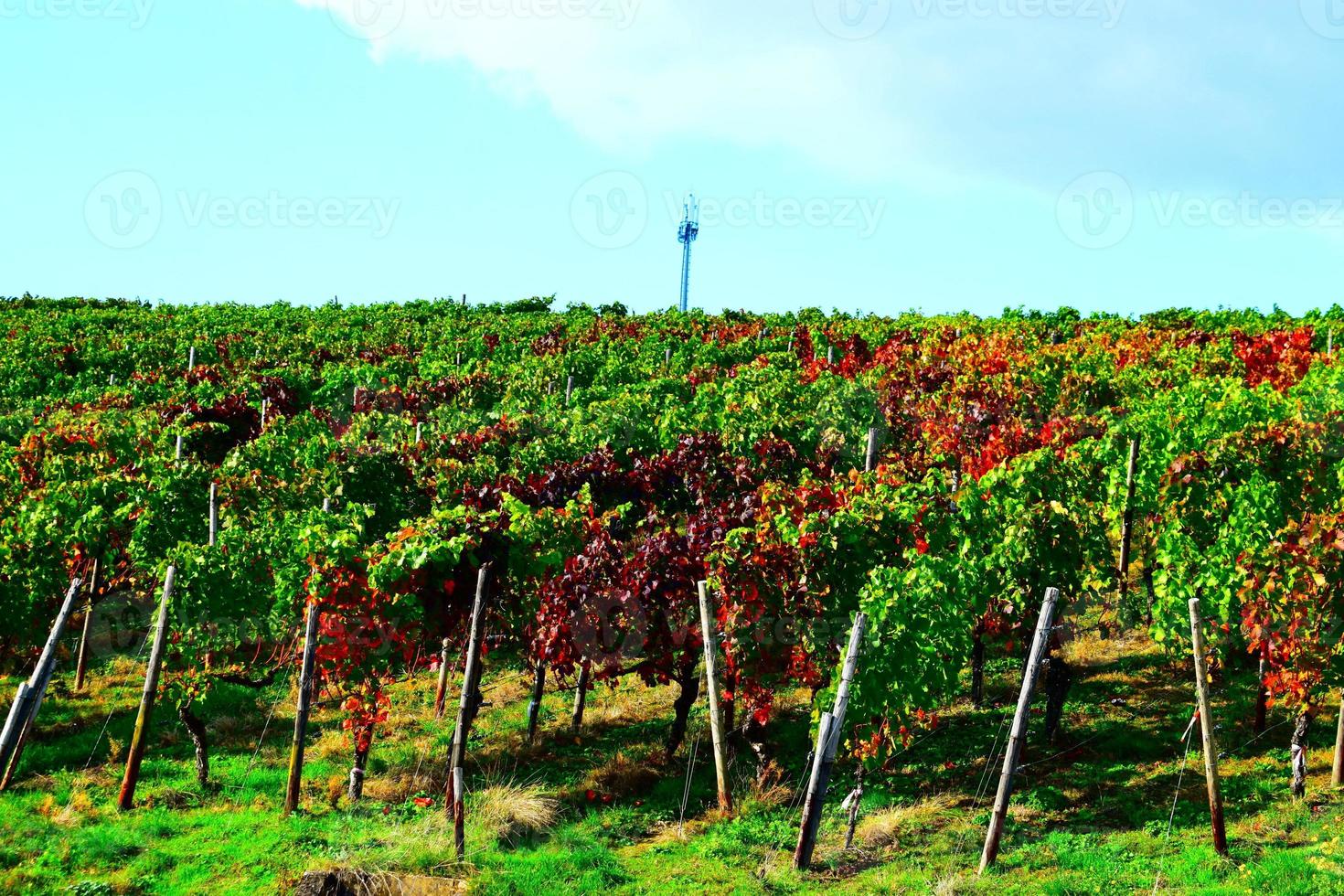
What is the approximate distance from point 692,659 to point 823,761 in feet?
9.96

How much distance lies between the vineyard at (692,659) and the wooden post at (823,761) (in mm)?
31

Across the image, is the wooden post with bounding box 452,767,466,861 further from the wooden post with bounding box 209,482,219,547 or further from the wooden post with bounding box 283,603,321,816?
the wooden post with bounding box 209,482,219,547

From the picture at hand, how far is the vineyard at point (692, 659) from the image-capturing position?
855 cm

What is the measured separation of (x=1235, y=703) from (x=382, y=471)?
39.1 ft

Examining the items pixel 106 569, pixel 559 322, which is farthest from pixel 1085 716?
pixel 559 322

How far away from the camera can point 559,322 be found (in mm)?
39406

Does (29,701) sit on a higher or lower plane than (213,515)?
lower

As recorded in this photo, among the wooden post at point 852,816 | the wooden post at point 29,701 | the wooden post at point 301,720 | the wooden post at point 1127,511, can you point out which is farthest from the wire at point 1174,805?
the wooden post at point 29,701

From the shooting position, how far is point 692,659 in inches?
436

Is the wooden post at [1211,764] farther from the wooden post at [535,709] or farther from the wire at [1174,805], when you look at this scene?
the wooden post at [535,709]

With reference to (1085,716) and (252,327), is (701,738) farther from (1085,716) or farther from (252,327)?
(252,327)

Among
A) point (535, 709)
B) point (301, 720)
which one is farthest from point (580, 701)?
point (301, 720)

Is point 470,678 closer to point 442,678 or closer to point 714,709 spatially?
point 714,709

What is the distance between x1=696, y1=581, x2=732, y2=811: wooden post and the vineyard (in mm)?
46
